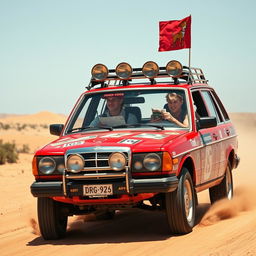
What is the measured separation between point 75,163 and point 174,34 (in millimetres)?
4063

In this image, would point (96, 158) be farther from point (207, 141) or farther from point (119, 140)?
point (207, 141)

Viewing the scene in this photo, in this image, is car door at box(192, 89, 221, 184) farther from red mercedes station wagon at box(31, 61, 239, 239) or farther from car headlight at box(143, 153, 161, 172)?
car headlight at box(143, 153, 161, 172)

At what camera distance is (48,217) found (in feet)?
27.0

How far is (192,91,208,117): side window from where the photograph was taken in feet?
31.7

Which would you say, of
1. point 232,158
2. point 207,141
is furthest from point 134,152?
point 232,158

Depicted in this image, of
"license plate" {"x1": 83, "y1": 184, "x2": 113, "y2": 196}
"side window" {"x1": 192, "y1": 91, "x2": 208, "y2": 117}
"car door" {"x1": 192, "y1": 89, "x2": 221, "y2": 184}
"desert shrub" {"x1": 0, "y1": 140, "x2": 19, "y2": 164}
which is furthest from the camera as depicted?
"desert shrub" {"x1": 0, "y1": 140, "x2": 19, "y2": 164}

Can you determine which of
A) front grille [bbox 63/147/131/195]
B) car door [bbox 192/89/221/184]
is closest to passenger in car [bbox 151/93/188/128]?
car door [bbox 192/89/221/184]

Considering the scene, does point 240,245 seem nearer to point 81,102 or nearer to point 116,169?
point 116,169

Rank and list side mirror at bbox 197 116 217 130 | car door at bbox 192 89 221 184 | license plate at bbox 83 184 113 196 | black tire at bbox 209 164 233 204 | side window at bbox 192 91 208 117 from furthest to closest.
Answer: black tire at bbox 209 164 233 204
side window at bbox 192 91 208 117
car door at bbox 192 89 221 184
side mirror at bbox 197 116 217 130
license plate at bbox 83 184 113 196

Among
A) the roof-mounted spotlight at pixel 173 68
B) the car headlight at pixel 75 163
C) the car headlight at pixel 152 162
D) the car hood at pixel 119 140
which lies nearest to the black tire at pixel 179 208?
the car headlight at pixel 152 162

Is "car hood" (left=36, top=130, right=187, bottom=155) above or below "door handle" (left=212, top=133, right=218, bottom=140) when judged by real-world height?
above

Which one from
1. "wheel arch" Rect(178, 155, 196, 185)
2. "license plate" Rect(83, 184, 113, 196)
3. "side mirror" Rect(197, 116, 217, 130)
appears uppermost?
"side mirror" Rect(197, 116, 217, 130)

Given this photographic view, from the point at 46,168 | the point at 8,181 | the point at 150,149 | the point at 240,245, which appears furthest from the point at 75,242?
the point at 8,181

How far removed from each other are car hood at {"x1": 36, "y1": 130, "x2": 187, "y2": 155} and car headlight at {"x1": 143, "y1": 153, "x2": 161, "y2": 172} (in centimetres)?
7
